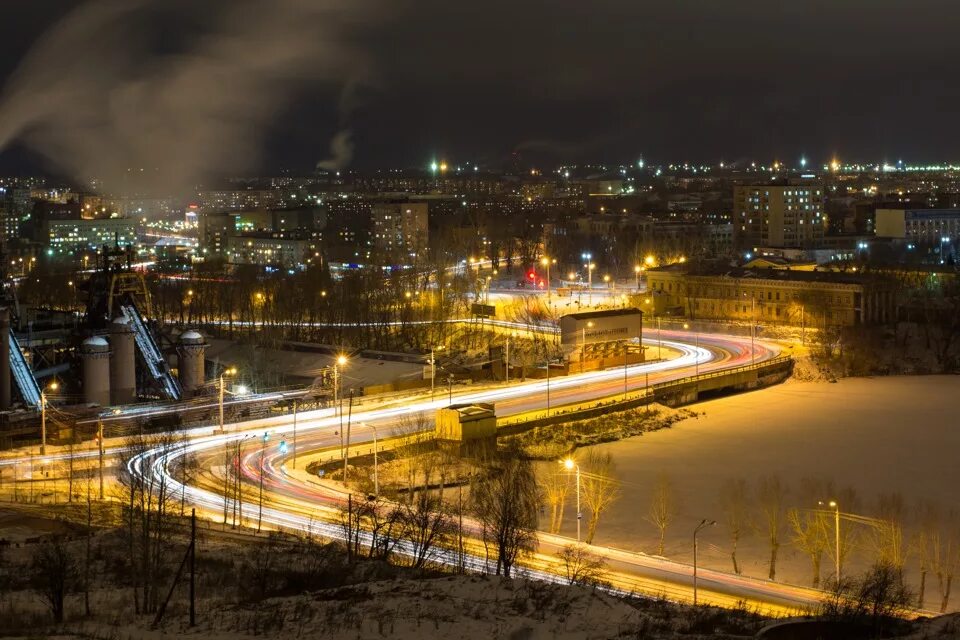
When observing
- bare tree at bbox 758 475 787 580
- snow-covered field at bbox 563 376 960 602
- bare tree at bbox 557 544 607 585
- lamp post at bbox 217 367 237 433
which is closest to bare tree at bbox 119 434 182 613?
bare tree at bbox 557 544 607 585

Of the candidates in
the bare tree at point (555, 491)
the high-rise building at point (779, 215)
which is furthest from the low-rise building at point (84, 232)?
the bare tree at point (555, 491)

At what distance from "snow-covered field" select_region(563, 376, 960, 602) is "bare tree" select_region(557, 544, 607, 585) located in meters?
1.20

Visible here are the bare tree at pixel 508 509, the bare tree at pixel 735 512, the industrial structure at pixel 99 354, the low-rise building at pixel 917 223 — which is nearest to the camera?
the bare tree at pixel 508 509

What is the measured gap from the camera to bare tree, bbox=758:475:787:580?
600 inches

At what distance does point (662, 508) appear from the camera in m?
17.1

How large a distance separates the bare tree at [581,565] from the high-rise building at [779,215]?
54.2 metres

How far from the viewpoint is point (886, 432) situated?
2416cm

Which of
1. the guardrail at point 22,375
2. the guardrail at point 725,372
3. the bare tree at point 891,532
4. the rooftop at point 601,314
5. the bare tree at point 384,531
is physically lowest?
the bare tree at point 891,532

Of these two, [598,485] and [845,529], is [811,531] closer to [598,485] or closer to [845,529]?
[845,529]

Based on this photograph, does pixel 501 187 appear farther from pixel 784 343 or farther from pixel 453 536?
pixel 453 536

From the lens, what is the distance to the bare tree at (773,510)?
15234mm

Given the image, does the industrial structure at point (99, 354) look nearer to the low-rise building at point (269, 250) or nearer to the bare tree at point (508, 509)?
the bare tree at point (508, 509)

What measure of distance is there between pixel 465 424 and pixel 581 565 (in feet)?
23.2

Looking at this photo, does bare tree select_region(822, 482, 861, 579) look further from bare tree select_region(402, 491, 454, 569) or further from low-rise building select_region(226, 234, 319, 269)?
low-rise building select_region(226, 234, 319, 269)
